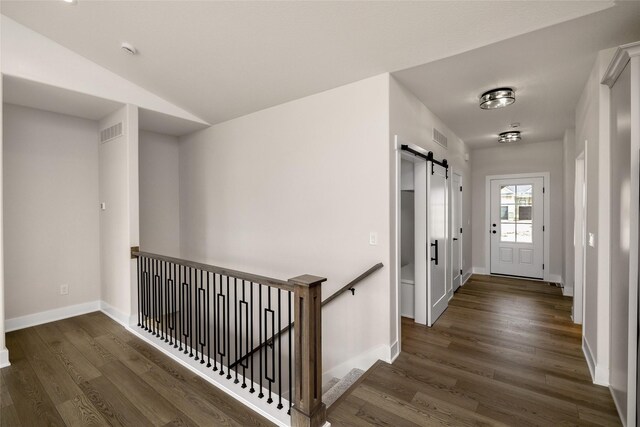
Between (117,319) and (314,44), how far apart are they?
3982mm

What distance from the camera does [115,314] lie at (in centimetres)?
402

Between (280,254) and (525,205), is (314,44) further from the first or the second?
(525,205)

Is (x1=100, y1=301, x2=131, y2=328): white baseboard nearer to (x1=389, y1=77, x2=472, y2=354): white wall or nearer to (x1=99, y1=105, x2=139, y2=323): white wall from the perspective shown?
(x1=99, y1=105, x2=139, y2=323): white wall

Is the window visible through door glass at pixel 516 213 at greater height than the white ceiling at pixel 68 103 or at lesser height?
lesser

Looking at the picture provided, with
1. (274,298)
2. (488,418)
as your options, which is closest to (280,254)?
(274,298)

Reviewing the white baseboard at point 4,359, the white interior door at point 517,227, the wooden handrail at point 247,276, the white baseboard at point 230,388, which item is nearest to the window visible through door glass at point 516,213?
the white interior door at point 517,227

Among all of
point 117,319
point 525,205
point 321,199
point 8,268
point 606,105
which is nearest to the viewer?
point 606,105

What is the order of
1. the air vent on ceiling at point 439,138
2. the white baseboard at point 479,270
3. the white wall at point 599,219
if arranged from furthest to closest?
the white baseboard at point 479,270 → the air vent on ceiling at point 439,138 → the white wall at point 599,219

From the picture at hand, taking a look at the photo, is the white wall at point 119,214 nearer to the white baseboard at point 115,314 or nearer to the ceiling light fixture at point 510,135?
the white baseboard at point 115,314

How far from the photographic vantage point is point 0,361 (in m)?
→ 2.82

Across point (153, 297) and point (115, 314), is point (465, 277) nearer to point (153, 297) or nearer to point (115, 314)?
point (153, 297)

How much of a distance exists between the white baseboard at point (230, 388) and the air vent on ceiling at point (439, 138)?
3586mm

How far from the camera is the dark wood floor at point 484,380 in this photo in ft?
7.21

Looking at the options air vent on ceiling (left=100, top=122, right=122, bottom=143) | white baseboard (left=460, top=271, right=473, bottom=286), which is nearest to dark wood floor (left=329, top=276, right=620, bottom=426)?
white baseboard (left=460, top=271, right=473, bottom=286)
